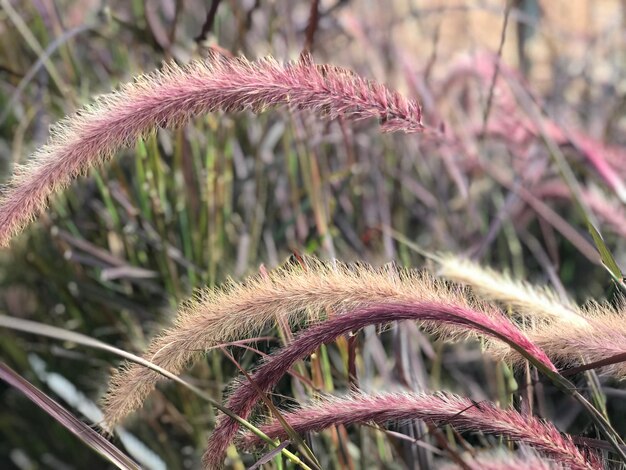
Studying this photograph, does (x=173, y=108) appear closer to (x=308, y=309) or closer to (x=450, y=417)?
(x=308, y=309)

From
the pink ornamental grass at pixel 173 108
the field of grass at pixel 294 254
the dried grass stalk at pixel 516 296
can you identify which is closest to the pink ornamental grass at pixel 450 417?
the field of grass at pixel 294 254

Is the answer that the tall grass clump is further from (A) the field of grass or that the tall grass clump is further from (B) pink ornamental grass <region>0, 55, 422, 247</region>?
(B) pink ornamental grass <region>0, 55, 422, 247</region>

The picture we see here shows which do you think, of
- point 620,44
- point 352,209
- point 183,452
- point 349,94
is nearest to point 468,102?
point 620,44

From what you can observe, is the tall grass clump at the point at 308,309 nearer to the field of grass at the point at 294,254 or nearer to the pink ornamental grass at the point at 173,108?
the field of grass at the point at 294,254

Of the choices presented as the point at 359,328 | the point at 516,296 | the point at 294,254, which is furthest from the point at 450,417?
the point at 294,254

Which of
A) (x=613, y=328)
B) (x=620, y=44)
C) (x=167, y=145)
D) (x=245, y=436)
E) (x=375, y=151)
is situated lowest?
(x=245, y=436)

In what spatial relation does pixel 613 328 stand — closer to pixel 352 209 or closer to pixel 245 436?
pixel 245 436

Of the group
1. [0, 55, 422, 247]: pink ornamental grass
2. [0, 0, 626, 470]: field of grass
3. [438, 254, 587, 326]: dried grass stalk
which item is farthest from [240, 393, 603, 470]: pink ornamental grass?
[0, 55, 422, 247]: pink ornamental grass
